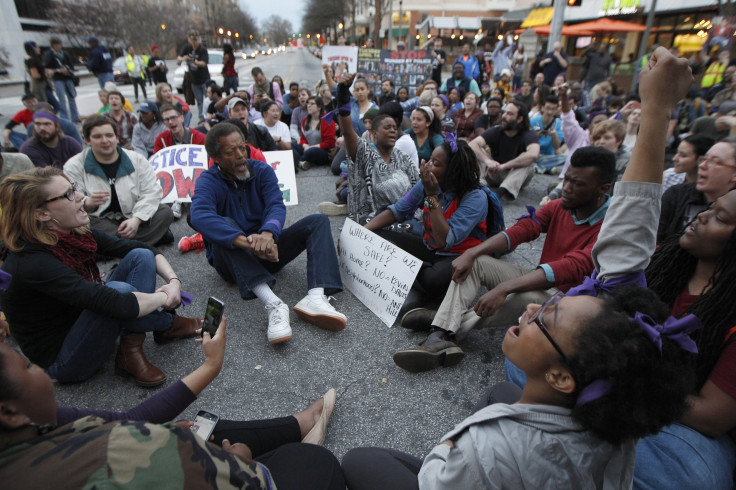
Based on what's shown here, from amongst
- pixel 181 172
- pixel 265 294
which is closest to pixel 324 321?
pixel 265 294

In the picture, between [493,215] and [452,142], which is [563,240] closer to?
[493,215]

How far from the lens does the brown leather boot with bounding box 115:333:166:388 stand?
2.48m

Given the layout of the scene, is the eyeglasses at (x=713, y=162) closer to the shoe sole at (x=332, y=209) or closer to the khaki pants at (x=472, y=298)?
the khaki pants at (x=472, y=298)

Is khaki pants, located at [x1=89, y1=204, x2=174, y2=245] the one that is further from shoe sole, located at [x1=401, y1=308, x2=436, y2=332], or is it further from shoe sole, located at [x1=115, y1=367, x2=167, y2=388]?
shoe sole, located at [x1=401, y1=308, x2=436, y2=332]

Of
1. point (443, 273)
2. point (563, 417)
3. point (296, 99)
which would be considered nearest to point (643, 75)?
point (563, 417)

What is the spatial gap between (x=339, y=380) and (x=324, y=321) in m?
0.52

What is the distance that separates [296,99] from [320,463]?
29.5ft

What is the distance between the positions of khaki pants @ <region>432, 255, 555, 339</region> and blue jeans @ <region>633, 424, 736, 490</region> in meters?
1.15

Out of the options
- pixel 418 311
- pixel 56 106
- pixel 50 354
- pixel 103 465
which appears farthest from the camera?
pixel 56 106

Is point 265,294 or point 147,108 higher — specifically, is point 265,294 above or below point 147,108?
below

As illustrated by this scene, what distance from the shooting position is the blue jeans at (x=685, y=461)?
1.41 metres

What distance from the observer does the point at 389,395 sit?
8.01ft

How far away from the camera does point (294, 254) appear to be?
351cm

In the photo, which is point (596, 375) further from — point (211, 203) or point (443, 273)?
point (211, 203)
